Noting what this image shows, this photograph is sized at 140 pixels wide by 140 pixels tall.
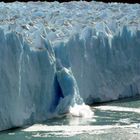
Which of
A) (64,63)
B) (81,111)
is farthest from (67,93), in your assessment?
(64,63)

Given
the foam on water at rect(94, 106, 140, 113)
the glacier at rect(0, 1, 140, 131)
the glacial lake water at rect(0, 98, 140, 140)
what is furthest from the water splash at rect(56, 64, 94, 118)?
the foam on water at rect(94, 106, 140, 113)

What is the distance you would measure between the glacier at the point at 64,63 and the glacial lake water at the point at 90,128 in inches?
8.2

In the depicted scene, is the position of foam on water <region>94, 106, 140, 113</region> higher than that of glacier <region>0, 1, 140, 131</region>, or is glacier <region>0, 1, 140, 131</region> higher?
glacier <region>0, 1, 140, 131</region>

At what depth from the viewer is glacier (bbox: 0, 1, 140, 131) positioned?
7.55 m

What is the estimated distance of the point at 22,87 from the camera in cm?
770

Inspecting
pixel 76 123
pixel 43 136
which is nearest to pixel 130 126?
pixel 76 123

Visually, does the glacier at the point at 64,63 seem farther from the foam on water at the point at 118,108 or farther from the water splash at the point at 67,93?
the foam on water at the point at 118,108

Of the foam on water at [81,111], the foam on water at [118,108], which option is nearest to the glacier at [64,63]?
the foam on water at [81,111]

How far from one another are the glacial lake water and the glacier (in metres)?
0.21

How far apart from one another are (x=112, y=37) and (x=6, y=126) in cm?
341

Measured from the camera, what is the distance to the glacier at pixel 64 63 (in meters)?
7.55

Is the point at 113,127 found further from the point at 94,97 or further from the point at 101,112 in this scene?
the point at 94,97

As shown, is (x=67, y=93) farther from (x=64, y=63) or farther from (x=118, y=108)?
(x=118, y=108)

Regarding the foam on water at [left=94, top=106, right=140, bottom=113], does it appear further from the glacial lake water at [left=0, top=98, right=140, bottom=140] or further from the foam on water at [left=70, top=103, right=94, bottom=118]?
the foam on water at [left=70, top=103, right=94, bottom=118]
